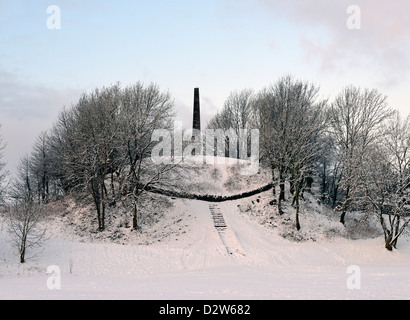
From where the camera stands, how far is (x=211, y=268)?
19953mm

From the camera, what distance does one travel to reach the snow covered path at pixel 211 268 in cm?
1173

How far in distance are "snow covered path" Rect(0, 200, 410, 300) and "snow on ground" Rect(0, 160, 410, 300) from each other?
0.04 metres

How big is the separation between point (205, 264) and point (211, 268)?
55.4 inches

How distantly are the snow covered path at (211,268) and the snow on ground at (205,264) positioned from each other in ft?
Answer: 0.13

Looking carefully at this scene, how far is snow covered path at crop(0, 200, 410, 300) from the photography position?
462 inches

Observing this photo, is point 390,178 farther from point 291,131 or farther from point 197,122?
point 197,122

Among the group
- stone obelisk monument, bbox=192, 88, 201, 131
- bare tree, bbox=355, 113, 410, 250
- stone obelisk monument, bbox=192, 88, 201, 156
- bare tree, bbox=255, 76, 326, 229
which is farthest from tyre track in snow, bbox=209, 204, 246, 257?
stone obelisk monument, bbox=192, 88, 201, 131

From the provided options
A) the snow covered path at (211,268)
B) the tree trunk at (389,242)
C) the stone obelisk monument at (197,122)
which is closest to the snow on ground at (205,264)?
the snow covered path at (211,268)

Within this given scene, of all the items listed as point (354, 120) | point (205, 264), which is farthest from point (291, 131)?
point (205, 264)

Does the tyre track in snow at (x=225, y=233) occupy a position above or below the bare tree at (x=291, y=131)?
below

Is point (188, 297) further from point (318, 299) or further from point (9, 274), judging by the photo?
point (9, 274)

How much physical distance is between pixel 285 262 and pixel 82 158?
789 inches

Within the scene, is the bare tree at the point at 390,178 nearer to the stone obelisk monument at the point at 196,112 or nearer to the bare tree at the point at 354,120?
the bare tree at the point at 354,120
